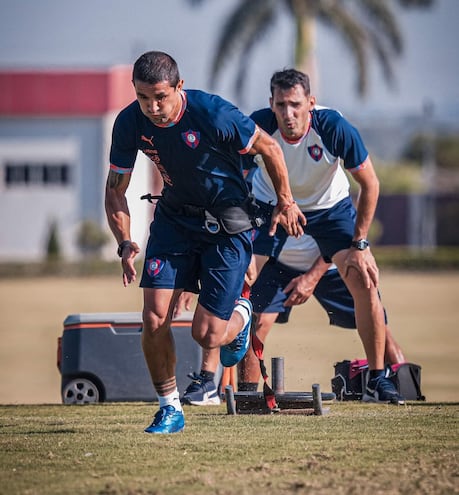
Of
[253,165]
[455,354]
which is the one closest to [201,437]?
[253,165]

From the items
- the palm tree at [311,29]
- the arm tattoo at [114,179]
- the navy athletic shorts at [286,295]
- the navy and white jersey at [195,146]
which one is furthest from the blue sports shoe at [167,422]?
the palm tree at [311,29]

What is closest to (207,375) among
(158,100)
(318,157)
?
(318,157)

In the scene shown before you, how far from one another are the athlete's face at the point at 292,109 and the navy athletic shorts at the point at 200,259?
147cm

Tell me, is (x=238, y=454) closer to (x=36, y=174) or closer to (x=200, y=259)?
(x=200, y=259)

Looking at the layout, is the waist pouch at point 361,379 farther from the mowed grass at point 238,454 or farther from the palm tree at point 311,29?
the palm tree at point 311,29

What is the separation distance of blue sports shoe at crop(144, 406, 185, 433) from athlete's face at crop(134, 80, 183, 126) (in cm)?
168

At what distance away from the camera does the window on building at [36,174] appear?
58219 millimetres

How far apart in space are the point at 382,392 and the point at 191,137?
2.83m

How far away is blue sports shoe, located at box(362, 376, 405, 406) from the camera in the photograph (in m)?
8.70

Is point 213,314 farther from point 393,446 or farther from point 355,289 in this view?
point 355,289

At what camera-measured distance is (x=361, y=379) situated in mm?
9250

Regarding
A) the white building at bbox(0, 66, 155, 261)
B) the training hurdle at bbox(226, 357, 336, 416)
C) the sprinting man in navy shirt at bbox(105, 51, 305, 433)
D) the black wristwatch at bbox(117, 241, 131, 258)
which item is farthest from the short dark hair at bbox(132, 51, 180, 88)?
the white building at bbox(0, 66, 155, 261)

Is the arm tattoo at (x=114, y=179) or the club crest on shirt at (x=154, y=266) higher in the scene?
the arm tattoo at (x=114, y=179)

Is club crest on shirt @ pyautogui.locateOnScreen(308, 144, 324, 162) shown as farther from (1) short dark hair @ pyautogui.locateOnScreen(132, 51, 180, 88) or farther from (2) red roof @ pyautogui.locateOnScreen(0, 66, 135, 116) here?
(2) red roof @ pyautogui.locateOnScreen(0, 66, 135, 116)
